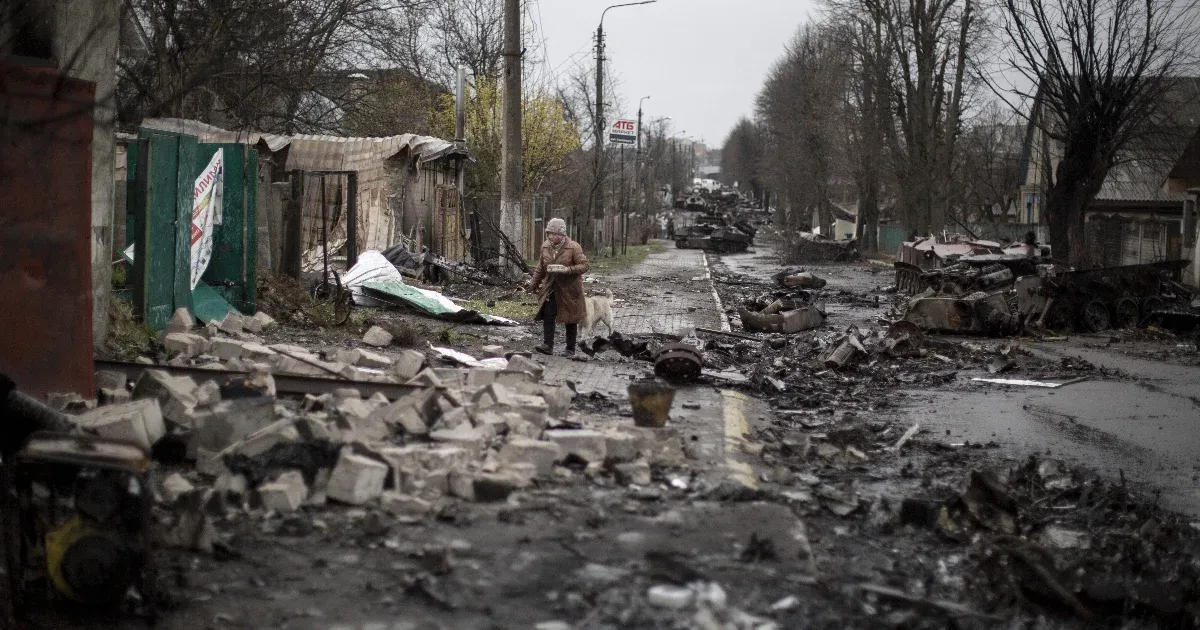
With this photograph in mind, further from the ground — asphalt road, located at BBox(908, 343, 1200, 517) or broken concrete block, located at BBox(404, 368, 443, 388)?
broken concrete block, located at BBox(404, 368, 443, 388)

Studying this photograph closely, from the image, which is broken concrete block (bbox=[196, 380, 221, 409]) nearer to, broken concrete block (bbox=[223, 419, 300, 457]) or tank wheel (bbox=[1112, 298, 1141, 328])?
broken concrete block (bbox=[223, 419, 300, 457])

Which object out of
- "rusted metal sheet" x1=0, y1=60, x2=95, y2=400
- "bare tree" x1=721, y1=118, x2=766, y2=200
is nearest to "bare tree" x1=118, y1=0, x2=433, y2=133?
"rusted metal sheet" x1=0, y1=60, x2=95, y2=400

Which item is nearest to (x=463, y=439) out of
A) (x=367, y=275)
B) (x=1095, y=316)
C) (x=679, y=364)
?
(x=679, y=364)

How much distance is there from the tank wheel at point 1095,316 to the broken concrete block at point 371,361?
43.5ft

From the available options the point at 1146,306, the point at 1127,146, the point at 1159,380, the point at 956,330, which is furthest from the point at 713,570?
the point at 1127,146

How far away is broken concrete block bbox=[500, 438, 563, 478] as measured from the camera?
6.28 meters

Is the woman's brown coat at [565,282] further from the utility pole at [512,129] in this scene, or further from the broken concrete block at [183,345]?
the utility pole at [512,129]

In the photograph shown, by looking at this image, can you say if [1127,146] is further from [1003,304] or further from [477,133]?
[477,133]

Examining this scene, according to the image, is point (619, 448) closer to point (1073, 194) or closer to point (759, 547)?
point (759, 547)

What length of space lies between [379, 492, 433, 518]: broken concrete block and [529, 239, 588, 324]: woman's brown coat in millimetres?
7251

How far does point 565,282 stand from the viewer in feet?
41.7

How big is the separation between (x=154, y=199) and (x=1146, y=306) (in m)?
15.6

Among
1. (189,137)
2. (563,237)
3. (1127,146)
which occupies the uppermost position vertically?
(1127,146)

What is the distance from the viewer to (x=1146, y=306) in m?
18.4
